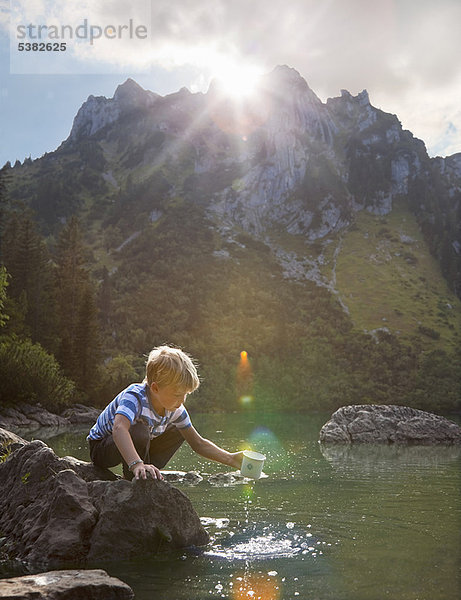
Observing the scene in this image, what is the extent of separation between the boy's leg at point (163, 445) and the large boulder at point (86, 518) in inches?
19.5

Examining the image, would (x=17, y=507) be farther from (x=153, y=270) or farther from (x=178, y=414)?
(x=153, y=270)

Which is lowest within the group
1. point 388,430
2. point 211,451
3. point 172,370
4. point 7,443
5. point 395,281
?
point 388,430

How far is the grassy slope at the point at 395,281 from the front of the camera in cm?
11644

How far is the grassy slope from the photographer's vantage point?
116 metres

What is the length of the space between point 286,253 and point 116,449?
14520cm

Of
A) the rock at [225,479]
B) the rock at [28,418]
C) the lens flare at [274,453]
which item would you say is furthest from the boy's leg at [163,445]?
the rock at [28,418]

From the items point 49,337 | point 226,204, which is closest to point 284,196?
point 226,204

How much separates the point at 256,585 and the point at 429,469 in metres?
11.2

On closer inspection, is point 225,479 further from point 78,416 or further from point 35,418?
point 78,416

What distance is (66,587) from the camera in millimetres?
4383

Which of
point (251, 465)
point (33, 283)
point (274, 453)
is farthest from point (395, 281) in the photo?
point (251, 465)

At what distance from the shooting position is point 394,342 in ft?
342

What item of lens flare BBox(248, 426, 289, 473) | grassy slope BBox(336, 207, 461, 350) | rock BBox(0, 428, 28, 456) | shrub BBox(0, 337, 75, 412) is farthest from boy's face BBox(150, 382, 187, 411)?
grassy slope BBox(336, 207, 461, 350)

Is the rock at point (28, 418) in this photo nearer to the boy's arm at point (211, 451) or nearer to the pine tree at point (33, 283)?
the pine tree at point (33, 283)
